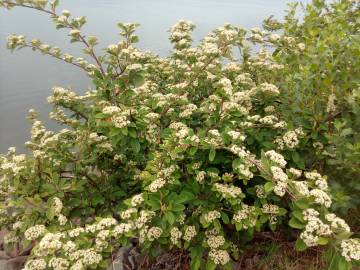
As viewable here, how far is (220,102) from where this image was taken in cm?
305

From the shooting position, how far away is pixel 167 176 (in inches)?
104

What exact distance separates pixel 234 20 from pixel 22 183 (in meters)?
16.5

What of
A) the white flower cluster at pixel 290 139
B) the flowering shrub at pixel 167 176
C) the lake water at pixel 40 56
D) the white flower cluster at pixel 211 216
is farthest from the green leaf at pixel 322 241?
the lake water at pixel 40 56

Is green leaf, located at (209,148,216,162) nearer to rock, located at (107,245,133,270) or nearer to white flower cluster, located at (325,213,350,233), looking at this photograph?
white flower cluster, located at (325,213,350,233)

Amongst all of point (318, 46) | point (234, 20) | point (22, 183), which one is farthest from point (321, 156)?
point (234, 20)

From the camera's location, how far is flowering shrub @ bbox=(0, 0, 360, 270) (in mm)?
2271

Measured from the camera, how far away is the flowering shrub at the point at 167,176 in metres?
2.27

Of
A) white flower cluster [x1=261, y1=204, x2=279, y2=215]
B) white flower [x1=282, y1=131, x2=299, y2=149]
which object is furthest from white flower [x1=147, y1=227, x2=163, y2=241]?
white flower [x1=282, y1=131, x2=299, y2=149]

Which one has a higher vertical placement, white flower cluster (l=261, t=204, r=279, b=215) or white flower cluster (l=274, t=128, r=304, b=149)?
white flower cluster (l=274, t=128, r=304, b=149)

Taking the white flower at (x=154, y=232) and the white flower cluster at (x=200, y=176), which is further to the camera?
the white flower cluster at (x=200, y=176)

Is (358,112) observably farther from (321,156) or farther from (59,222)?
(59,222)

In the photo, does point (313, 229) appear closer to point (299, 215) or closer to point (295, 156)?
point (299, 215)

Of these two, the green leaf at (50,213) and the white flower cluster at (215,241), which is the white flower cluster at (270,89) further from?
the green leaf at (50,213)

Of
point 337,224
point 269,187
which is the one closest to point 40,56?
point 269,187
